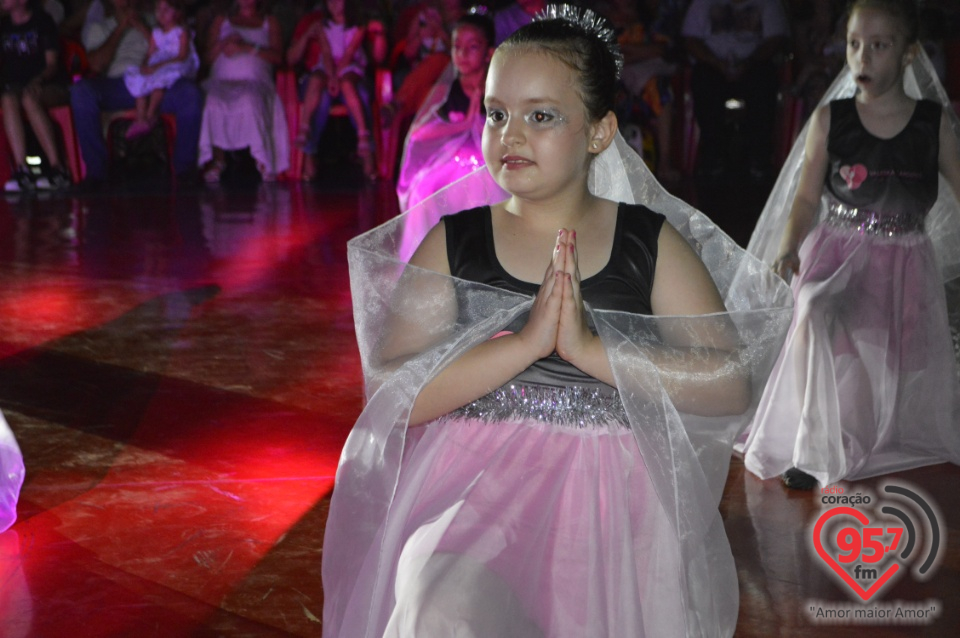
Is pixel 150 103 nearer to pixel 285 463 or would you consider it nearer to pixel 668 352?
pixel 285 463

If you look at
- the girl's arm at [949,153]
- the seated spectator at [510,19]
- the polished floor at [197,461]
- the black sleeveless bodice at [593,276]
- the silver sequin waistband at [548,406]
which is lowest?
the polished floor at [197,461]

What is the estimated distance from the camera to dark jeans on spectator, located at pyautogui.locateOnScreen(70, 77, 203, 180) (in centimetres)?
1011

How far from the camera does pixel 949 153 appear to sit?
3.65m

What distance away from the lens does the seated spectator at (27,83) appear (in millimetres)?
9656

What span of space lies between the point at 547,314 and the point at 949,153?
233 centimetres

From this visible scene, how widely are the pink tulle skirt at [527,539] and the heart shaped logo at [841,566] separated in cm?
108

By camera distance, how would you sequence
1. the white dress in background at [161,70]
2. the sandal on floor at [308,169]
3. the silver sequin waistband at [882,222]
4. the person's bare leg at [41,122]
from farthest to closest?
the sandal on floor at [308,169], the white dress in background at [161,70], the person's bare leg at [41,122], the silver sequin waistband at [882,222]

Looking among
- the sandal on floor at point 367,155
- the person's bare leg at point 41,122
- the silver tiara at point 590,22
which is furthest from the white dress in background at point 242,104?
the silver tiara at point 590,22

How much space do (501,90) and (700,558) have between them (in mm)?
900

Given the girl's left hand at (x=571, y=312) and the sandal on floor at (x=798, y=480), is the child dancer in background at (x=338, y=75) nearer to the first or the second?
the sandal on floor at (x=798, y=480)

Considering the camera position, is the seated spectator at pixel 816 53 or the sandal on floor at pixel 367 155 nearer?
the seated spectator at pixel 816 53

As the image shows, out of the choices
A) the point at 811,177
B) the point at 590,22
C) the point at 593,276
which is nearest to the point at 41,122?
the point at 811,177

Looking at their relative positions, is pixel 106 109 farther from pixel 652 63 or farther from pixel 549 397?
pixel 549 397

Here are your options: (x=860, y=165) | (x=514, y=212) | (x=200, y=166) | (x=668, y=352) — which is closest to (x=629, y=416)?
(x=668, y=352)
